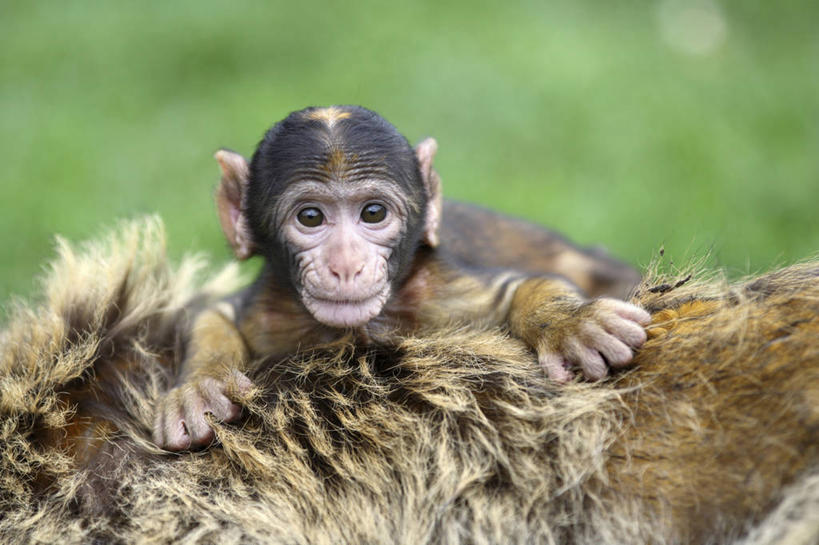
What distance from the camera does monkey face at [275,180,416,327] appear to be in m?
4.09

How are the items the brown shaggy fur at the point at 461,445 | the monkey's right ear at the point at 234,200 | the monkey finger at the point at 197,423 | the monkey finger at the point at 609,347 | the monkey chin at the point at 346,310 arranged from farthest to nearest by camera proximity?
the monkey's right ear at the point at 234,200
the monkey chin at the point at 346,310
the monkey finger at the point at 197,423
the monkey finger at the point at 609,347
the brown shaggy fur at the point at 461,445

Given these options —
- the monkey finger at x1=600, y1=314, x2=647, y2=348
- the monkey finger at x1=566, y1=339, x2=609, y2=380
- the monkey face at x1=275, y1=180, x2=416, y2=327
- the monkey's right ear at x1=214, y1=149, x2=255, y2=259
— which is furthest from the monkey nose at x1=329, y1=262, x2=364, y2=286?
the monkey finger at x1=600, y1=314, x2=647, y2=348

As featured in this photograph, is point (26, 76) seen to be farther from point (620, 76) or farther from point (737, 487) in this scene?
point (737, 487)

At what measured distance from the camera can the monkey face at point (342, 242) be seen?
13.4 ft

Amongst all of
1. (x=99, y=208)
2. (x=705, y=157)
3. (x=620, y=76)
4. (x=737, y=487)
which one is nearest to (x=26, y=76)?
(x=99, y=208)

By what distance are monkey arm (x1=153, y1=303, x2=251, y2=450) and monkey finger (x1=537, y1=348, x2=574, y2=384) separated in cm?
123

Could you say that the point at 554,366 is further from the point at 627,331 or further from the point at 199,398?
the point at 199,398

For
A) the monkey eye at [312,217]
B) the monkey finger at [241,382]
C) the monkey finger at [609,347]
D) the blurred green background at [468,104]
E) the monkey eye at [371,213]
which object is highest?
the blurred green background at [468,104]

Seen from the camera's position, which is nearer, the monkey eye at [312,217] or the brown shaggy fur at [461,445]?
the brown shaggy fur at [461,445]

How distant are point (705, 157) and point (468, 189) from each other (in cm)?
263

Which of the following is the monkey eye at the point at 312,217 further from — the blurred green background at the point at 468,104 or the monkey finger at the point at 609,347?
the blurred green background at the point at 468,104

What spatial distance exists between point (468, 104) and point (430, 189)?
19.8 ft

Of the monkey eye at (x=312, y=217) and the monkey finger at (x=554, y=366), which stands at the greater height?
the monkey eye at (x=312, y=217)

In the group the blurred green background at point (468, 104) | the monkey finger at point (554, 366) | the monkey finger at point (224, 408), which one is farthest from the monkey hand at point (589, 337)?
the blurred green background at point (468, 104)
